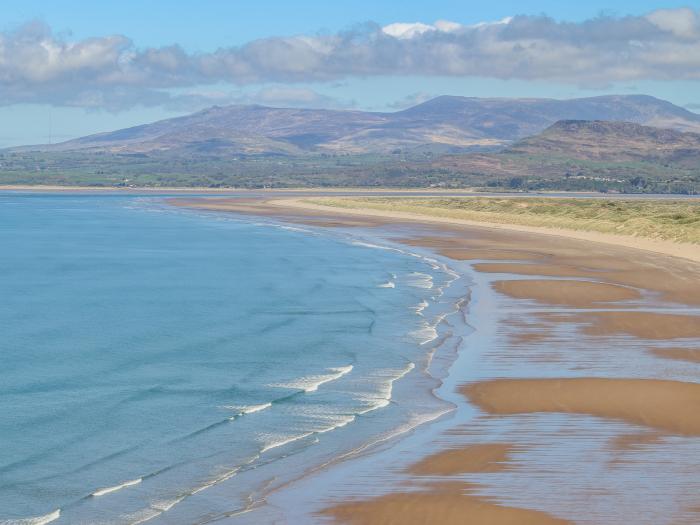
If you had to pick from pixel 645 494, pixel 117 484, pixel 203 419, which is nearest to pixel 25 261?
pixel 203 419

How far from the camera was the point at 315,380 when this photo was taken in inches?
898

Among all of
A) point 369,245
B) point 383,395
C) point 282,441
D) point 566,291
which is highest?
point 282,441

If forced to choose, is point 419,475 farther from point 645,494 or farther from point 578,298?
point 578,298

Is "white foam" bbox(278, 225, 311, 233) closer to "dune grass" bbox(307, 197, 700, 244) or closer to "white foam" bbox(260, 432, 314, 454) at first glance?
"dune grass" bbox(307, 197, 700, 244)

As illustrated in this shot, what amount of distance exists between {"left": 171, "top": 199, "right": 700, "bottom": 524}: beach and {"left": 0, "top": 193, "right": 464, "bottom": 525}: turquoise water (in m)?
0.96

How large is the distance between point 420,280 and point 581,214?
4173 cm

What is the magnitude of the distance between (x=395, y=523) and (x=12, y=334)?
18.9 m

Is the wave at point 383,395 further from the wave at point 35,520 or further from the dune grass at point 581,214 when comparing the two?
the dune grass at point 581,214

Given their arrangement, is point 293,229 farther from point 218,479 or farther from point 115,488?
point 115,488

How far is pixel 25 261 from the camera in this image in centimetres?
5562

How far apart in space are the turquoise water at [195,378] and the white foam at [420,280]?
12cm

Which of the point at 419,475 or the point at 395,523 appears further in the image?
the point at 419,475

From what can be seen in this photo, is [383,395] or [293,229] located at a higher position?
[383,395]

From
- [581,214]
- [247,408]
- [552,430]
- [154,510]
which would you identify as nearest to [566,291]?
[247,408]
